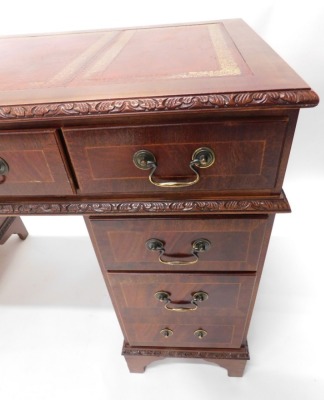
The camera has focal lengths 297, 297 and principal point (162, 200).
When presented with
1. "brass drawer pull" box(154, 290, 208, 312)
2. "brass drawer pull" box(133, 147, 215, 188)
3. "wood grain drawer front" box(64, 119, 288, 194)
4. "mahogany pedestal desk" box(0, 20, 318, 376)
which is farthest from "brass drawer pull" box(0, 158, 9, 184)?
"brass drawer pull" box(154, 290, 208, 312)

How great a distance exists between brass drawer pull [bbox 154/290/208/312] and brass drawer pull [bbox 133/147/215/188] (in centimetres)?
32

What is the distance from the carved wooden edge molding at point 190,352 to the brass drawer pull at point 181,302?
0.23 meters

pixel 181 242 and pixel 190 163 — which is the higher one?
pixel 190 163

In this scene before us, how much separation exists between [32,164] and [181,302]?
18.2 inches

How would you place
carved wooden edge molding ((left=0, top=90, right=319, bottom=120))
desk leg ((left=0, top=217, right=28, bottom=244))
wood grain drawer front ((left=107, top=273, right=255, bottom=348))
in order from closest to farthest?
carved wooden edge molding ((left=0, top=90, right=319, bottom=120))
wood grain drawer front ((left=107, top=273, right=255, bottom=348))
desk leg ((left=0, top=217, right=28, bottom=244))

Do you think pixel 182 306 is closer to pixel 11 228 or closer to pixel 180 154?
pixel 180 154

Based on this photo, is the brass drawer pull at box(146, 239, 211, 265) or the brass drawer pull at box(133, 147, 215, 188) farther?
the brass drawer pull at box(146, 239, 211, 265)

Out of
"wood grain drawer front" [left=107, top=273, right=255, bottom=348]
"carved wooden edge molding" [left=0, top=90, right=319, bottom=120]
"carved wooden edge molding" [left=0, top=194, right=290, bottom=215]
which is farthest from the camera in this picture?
"wood grain drawer front" [left=107, top=273, right=255, bottom=348]

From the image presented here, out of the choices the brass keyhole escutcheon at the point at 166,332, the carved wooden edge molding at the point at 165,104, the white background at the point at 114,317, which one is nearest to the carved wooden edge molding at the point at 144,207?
the carved wooden edge molding at the point at 165,104

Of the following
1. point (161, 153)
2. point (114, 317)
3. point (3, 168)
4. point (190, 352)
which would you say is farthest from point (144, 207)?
point (114, 317)

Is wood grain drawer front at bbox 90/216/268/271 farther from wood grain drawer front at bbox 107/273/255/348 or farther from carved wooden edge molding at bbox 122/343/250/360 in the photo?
carved wooden edge molding at bbox 122/343/250/360

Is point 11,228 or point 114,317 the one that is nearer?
point 114,317

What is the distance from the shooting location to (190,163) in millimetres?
451

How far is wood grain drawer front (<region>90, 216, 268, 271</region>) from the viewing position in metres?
0.54
